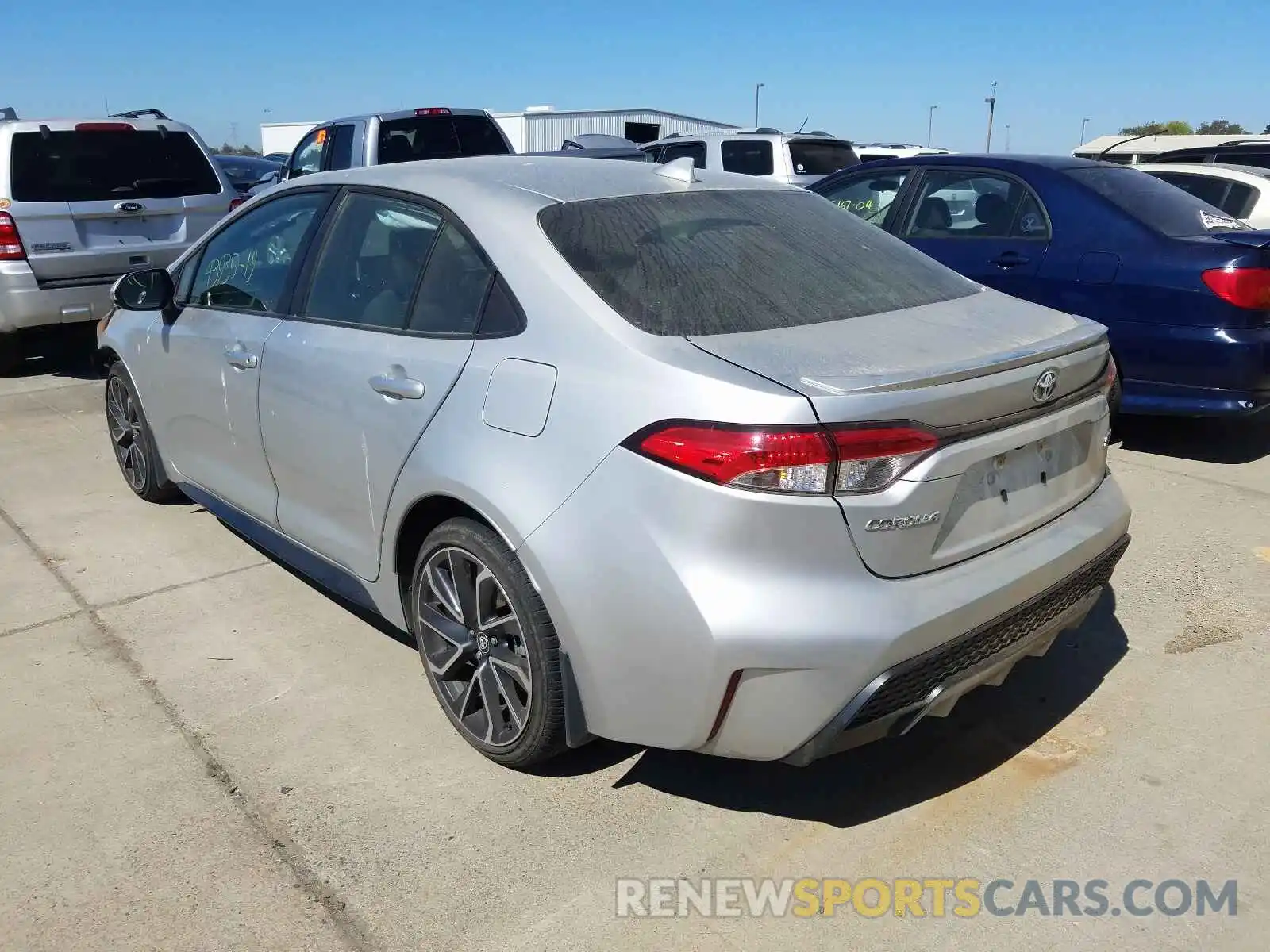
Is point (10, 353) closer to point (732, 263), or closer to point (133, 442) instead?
point (133, 442)

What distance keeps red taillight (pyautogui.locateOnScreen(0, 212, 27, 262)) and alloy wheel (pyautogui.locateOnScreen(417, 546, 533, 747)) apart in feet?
18.5

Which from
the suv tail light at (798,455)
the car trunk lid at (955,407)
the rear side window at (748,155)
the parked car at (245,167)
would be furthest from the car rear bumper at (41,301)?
the parked car at (245,167)

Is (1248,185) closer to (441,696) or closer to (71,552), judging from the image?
(441,696)

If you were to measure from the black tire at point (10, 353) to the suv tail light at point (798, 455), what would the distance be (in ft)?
24.0

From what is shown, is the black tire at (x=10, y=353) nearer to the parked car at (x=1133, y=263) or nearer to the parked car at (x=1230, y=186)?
the parked car at (x=1133, y=263)

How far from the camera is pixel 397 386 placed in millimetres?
3033

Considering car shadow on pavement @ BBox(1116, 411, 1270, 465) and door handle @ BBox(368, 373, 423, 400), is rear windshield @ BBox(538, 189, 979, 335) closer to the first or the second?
door handle @ BBox(368, 373, 423, 400)

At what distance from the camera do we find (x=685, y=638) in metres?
2.36

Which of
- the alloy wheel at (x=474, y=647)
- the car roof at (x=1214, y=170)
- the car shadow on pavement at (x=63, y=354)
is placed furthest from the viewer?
the car shadow on pavement at (x=63, y=354)

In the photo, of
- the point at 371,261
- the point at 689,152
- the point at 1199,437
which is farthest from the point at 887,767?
the point at 689,152

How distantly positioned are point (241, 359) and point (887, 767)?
2590 millimetres

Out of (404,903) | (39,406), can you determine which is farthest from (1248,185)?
(39,406)

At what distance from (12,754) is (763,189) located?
289cm

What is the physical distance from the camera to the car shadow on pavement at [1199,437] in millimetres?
5859
